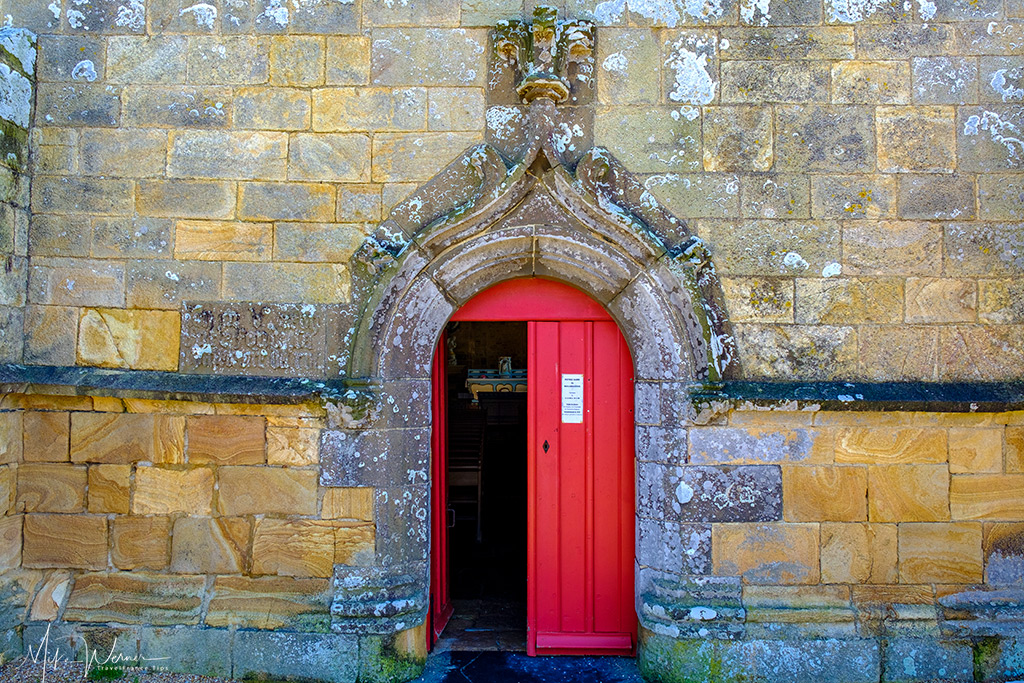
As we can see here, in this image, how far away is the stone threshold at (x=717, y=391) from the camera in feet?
9.57

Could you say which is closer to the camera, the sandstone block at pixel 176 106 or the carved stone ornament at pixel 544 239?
the carved stone ornament at pixel 544 239

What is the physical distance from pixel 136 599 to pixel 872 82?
459 centimetres

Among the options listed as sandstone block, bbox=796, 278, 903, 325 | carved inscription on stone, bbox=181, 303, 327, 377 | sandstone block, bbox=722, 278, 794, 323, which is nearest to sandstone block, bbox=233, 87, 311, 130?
carved inscription on stone, bbox=181, 303, 327, 377

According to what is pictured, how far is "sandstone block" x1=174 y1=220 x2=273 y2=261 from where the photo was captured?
3.09 meters

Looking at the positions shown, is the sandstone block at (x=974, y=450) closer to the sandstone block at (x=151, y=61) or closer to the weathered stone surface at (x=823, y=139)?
the weathered stone surface at (x=823, y=139)

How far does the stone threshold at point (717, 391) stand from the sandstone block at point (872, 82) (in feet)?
4.80

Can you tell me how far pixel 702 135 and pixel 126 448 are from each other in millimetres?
3375

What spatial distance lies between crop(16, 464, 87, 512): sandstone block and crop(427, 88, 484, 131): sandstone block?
2603mm

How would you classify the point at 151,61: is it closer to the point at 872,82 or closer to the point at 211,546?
the point at 211,546

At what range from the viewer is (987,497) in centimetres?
302

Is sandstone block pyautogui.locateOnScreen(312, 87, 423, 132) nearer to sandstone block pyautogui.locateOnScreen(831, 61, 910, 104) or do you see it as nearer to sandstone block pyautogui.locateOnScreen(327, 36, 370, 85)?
sandstone block pyautogui.locateOnScreen(327, 36, 370, 85)

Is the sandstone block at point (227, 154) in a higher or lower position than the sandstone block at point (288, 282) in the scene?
higher

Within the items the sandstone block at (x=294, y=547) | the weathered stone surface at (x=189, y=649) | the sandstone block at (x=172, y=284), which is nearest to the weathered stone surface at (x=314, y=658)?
the weathered stone surface at (x=189, y=649)

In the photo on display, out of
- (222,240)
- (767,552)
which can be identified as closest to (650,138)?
(767,552)
